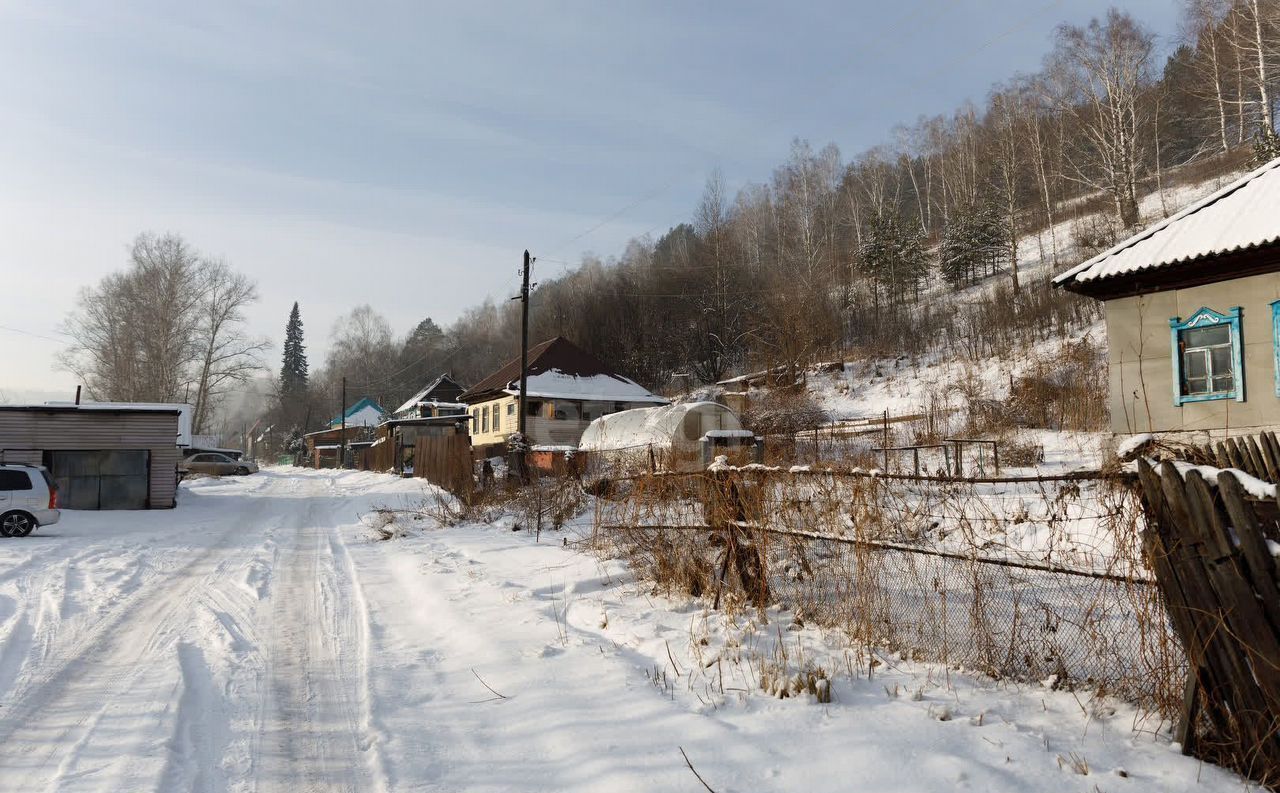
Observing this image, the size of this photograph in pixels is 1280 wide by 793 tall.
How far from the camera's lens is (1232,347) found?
13.1 m

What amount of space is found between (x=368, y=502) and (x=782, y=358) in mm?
24190

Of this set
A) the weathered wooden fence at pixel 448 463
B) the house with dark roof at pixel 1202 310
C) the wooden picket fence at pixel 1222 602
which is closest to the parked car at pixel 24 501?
the weathered wooden fence at pixel 448 463

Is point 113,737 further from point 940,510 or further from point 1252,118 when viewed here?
point 1252,118

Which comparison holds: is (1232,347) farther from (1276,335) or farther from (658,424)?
(658,424)

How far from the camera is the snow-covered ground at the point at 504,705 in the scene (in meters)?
3.55

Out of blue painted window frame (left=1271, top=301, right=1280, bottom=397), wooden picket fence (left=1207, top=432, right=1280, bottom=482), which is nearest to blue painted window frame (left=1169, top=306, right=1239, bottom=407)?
blue painted window frame (left=1271, top=301, right=1280, bottom=397)

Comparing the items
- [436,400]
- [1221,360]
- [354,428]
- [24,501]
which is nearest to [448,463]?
[24,501]

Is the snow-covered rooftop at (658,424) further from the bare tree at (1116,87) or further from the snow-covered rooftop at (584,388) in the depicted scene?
the bare tree at (1116,87)

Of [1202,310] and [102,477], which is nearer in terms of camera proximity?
[1202,310]

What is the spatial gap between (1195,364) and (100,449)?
28.3 meters

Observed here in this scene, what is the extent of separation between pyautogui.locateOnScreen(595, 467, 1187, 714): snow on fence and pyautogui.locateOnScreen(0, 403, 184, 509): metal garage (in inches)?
855

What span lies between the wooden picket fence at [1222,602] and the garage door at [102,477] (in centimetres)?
2624

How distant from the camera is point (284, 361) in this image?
118562 mm

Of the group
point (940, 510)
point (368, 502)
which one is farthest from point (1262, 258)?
point (368, 502)
